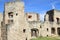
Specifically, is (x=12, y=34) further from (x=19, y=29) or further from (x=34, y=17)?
(x=34, y=17)

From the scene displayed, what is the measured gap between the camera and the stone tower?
1228 inches

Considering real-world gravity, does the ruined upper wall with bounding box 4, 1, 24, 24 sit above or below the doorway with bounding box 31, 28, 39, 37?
above

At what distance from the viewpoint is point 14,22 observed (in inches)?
1249

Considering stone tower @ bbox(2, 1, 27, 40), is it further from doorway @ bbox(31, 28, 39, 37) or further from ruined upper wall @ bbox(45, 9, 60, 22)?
ruined upper wall @ bbox(45, 9, 60, 22)

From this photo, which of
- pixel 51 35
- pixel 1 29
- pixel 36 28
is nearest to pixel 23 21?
pixel 1 29

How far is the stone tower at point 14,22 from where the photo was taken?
1228 inches

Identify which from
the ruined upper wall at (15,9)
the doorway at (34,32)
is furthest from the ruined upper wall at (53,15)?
the ruined upper wall at (15,9)

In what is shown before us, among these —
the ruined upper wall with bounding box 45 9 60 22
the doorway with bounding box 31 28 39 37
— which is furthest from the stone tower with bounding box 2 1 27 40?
the ruined upper wall with bounding box 45 9 60 22

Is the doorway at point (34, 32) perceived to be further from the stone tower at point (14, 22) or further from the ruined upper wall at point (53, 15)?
the stone tower at point (14, 22)

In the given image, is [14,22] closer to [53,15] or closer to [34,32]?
[34,32]

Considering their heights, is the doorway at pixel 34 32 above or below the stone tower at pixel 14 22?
below

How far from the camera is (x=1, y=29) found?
33594 millimetres

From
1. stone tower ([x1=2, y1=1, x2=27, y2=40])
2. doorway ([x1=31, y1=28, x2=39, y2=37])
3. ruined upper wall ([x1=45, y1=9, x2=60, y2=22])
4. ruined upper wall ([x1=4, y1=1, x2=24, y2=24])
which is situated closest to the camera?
stone tower ([x1=2, y1=1, x2=27, y2=40])

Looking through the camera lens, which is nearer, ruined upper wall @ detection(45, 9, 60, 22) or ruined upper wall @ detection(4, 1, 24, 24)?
ruined upper wall @ detection(4, 1, 24, 24)
